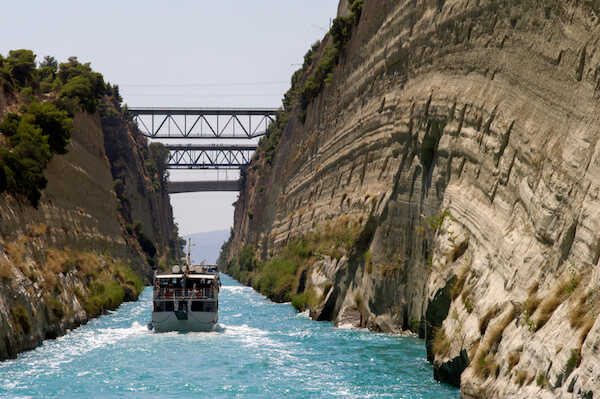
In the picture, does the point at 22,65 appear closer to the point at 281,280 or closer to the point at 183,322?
the point at 281,280

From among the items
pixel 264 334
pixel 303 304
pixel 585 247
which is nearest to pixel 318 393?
pixel 585 247

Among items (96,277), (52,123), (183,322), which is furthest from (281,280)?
(183,322)

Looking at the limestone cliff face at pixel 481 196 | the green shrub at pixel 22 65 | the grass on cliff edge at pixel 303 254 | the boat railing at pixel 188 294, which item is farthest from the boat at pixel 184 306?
the green shrub at pixel 22 65

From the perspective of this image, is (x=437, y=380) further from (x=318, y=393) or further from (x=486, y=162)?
(x=486, y=162)

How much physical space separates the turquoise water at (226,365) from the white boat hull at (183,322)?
431 millimetres

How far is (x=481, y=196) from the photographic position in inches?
789

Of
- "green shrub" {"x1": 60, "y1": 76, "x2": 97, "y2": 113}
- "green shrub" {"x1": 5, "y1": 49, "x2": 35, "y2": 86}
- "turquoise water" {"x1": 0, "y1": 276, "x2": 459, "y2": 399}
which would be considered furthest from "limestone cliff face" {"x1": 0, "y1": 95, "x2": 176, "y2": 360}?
"green shrub" {"x1": 5, "y1": 49, "x2": 35, "y2": 86}

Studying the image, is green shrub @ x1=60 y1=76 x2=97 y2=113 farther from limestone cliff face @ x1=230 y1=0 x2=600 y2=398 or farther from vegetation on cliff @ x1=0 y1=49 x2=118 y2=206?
limestone cliff face @ x1=230 y1=0 x2=600 y2=398

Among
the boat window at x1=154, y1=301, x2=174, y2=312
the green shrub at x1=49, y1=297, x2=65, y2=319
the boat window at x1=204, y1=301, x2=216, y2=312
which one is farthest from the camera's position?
the boat window at x1=204, y1=301, x2=216, y2=312

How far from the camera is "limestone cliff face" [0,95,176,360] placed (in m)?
23.3

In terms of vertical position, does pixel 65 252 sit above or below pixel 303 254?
below

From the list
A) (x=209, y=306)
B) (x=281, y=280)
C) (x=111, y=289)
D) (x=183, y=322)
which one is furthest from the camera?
(x=281, y=280)

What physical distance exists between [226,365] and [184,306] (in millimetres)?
9789

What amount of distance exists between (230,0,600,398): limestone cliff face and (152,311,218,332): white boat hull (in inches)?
231
